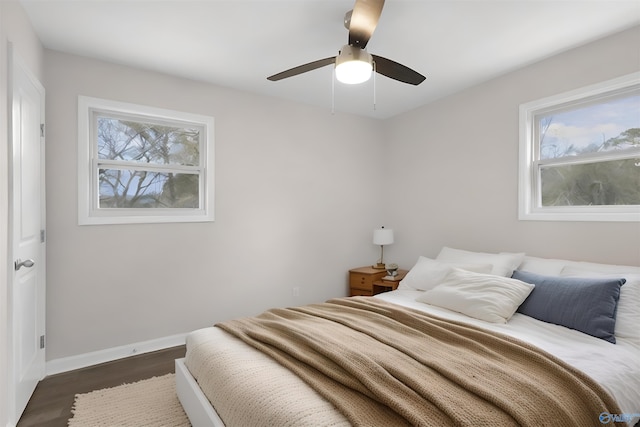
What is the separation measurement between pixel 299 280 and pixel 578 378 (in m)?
2.80

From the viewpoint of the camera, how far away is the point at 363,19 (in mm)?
1751

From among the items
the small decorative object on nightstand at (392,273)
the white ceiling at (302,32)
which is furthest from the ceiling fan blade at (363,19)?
the small decorative object on nightstand at (392,273)

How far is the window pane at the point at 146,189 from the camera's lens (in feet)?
9.72

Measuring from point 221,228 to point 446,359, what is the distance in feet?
8.15

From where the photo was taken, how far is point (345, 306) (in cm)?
241

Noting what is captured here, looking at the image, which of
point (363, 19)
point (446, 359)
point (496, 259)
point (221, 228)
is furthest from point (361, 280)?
point (363, 19)

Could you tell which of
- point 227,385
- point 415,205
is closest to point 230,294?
point 227,385

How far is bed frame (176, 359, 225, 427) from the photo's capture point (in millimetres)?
1561

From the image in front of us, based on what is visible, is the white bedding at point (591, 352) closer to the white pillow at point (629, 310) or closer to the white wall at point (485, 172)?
the white pillow at point (629, 310)

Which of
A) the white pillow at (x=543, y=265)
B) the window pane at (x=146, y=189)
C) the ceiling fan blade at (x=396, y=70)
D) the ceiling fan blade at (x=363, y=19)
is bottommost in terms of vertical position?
the white pillow at (x=543, y=265)

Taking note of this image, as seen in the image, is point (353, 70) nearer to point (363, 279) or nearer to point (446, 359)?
point (446, 359)

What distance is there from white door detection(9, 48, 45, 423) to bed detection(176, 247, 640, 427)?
97cm

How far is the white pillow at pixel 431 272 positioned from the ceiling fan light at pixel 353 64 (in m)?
1.76

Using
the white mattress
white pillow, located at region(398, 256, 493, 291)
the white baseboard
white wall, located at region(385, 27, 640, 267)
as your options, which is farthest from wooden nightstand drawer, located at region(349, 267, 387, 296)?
the white baseboard
